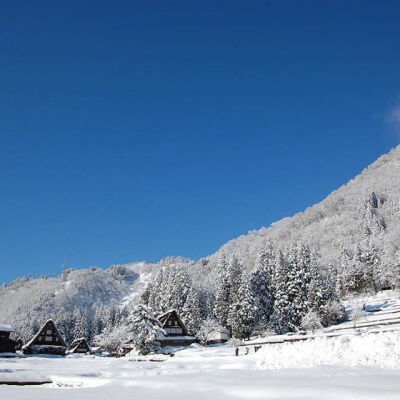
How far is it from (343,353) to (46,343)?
57.9 metres

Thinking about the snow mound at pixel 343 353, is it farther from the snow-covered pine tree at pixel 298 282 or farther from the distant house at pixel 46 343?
the distant house at pixel 46 343

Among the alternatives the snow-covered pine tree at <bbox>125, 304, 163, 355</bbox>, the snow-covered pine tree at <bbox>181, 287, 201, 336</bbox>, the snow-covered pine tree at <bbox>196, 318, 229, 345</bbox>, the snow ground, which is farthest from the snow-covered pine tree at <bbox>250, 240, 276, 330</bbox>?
the snow ground

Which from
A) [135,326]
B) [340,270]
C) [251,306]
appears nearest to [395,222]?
[340,270]

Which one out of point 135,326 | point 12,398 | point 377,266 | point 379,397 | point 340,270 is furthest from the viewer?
point 340,270

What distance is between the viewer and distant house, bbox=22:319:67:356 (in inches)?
2484

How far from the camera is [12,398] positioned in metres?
9.05

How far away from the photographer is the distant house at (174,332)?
58750mm

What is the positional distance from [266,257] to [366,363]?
5576cm

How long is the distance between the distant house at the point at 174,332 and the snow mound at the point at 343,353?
40828 mm

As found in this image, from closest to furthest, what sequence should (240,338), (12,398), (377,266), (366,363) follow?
(12,398) → (366,363) → (240,338) → (377,266)

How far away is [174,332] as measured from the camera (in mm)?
60188

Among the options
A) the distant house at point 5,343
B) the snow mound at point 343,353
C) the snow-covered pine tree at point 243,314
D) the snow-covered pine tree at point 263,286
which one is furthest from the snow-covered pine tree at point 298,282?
the snow mound at point 343,353

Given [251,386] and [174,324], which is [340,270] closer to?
[174,324]

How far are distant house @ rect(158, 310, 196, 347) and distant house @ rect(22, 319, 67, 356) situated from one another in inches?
703
